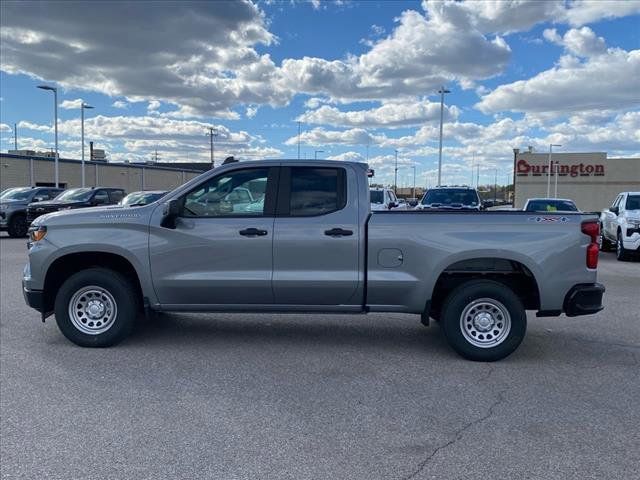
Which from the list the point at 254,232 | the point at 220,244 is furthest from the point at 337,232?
the point at 220,244

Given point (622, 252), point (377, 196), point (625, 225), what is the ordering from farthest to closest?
point (377, 196) → point (622, 252) → point (625, 225)

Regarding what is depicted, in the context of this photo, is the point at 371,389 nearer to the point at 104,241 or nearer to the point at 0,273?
the point at 104,241

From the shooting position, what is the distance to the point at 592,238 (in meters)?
5.52

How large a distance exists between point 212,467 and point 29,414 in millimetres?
1690

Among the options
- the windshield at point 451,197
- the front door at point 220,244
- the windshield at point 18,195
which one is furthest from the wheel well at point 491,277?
the windshield at point 18,195

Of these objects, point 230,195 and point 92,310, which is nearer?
point 230,195

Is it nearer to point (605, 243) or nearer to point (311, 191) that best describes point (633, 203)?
point (605, 243)

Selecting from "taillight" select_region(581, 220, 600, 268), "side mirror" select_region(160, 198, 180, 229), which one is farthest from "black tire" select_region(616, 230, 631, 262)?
"side mirror" select_region(160, 198, 180, 229)

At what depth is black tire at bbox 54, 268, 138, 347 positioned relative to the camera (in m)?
5.95

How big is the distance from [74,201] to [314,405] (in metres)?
18.3

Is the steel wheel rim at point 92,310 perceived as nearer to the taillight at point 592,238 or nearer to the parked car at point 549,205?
the taillight at point 592,238

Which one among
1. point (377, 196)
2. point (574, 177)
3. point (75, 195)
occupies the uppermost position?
point (574, 177)

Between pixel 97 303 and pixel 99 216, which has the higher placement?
pixel 99 216

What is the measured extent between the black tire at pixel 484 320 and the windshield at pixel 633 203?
1153 centimetres
